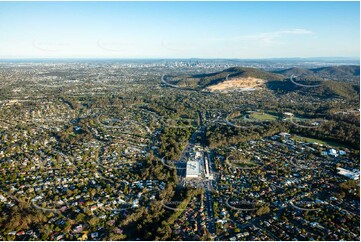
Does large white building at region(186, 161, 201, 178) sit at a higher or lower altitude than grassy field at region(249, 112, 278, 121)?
lower

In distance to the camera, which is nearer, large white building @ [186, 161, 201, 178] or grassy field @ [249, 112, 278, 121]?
large white building @ [186, 161, 201, 178]

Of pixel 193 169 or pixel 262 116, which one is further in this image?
pixel 262 116

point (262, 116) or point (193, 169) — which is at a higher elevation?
point (262, 116)

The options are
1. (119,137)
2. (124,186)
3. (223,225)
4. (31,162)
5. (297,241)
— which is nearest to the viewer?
(297,241)

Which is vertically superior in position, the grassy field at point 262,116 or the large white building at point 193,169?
the grassy field at point 262,116

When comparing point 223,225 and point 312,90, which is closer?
point 223,225

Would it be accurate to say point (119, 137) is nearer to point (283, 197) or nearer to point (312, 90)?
point (283, 197)

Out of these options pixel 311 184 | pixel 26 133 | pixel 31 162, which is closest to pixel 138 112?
pixel 26 133

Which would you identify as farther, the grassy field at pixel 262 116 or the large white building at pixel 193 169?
the grassy field at pixel 262 116
